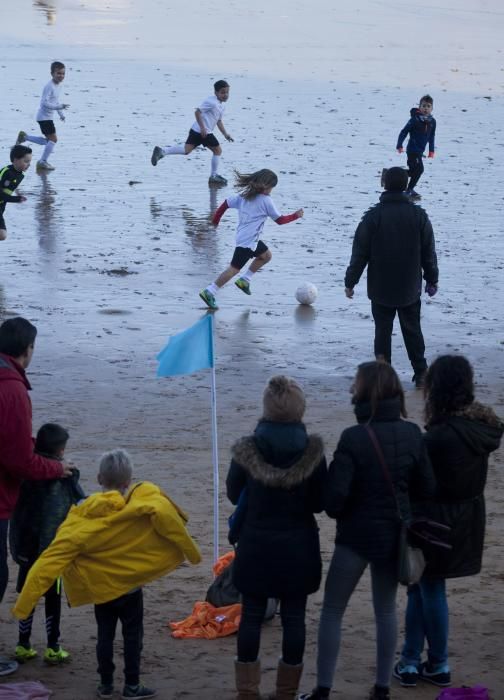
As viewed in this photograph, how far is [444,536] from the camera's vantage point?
6418mm

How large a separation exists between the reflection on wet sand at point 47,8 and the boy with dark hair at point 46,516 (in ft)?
106

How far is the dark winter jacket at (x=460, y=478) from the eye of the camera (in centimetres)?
650

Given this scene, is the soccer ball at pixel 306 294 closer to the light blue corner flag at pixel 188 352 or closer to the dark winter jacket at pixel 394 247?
A: the dark winter jacket at pixel 394 247

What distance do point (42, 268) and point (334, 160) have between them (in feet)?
25.6

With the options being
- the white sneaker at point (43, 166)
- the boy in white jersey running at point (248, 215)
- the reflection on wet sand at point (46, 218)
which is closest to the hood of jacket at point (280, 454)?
the boy in white jersey running at point (248, 215)

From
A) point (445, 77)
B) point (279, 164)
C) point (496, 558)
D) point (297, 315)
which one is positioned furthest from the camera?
point (445, 77)

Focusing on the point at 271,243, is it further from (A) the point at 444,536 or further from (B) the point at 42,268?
(A) the point at 444,536

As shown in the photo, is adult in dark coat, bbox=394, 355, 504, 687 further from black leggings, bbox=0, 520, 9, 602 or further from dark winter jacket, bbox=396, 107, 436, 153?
dark winter jacket, bbox=396, 107, 436, 153

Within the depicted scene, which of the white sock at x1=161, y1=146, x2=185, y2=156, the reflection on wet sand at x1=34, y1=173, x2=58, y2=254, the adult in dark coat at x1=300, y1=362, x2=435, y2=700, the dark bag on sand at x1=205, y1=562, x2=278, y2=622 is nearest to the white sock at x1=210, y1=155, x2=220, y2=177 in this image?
the white sock at x1=161, y1=146, x2=185, y2=156

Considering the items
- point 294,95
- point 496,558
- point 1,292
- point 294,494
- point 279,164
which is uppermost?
point 294,95

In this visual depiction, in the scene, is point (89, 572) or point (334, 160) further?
point (334, 160)

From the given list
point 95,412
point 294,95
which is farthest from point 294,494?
point 294,95

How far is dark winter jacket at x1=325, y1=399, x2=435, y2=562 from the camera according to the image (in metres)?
6.17

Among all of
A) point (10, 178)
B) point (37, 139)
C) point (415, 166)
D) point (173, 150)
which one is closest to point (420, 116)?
point (415, 166)
